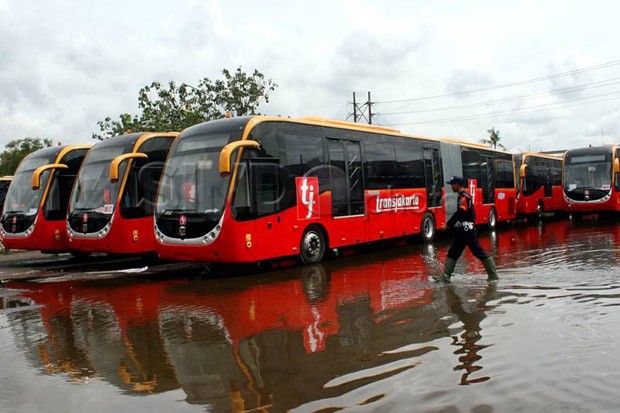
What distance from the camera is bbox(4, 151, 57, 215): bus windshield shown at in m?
15.3

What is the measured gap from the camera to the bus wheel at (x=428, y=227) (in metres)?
17.2

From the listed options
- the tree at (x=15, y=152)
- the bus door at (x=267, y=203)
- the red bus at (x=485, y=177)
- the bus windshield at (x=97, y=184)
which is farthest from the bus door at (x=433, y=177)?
the tree at (x=15, y=152)

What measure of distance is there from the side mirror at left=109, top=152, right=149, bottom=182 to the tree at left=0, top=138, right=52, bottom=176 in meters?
48.9

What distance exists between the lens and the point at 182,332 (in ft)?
21.9

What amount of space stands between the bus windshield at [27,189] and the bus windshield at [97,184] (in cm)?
161

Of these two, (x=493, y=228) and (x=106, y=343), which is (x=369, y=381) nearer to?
(x=106, y=343)

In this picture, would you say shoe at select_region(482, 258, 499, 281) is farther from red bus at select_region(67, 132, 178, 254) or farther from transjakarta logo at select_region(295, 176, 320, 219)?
red bus at select_region(67, 132, 178, 254)

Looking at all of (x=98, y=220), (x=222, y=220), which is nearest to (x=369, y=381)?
(x=222, y=220)

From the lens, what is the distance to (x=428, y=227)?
17.5 meters

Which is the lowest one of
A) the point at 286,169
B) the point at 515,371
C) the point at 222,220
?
the point at 515,371

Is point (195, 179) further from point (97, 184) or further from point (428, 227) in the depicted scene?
point (428, 227)

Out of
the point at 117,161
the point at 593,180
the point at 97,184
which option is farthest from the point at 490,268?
the point at 593,180

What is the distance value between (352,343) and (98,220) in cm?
970

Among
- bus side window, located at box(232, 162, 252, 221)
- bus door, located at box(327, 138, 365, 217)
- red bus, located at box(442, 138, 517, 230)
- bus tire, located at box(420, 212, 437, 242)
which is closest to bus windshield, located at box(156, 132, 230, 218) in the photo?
bus side window, located at box(232, 162, 252, 221)
